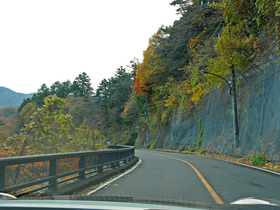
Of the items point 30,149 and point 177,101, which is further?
point 177,101

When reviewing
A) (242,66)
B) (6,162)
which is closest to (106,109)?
(242,66)

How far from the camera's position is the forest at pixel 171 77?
12.0 meters

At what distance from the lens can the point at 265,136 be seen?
17922 millimetres

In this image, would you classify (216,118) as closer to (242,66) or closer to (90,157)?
(242,66)

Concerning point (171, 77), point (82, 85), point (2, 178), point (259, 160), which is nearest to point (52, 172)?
point (2, 178)

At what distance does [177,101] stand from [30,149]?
3612 cm

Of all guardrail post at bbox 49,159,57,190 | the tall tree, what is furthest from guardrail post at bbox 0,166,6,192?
the tall tree

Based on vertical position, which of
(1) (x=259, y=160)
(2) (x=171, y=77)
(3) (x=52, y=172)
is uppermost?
(2) (x=171, y=77)

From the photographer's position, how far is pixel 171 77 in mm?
45312

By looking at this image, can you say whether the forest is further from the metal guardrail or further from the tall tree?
the tall tree

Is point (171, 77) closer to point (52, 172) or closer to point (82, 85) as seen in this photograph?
point (52, 172)

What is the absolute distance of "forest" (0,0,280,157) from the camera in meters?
12.0

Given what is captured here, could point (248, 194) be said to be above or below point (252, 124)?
below

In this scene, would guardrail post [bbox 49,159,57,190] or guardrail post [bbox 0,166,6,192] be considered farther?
guardrail post [bbox 49,159,57,190]
